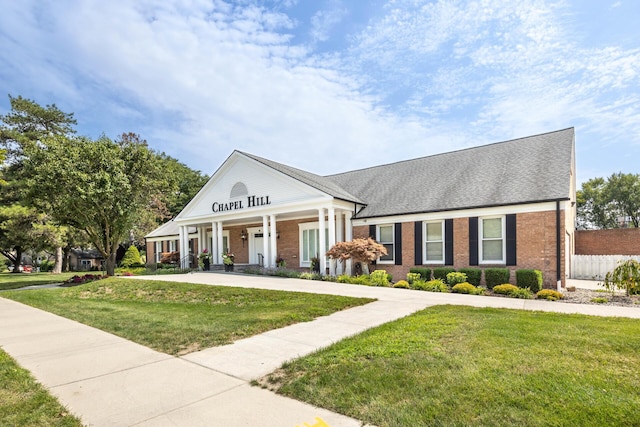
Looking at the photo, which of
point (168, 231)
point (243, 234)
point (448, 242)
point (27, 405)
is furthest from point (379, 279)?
point (168, 231)

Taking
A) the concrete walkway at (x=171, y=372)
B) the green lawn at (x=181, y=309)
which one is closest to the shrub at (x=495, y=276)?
the concrete walkway at (x=171, y=372)

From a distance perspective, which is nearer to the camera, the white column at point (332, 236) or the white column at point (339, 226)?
the white column at point (332, 236)

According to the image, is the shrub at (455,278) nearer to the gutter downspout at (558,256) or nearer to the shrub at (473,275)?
the shrub at (473,275)

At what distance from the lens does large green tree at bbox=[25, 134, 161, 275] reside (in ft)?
52.1

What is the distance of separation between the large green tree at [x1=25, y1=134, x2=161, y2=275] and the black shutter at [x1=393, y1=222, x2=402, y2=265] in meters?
12.6

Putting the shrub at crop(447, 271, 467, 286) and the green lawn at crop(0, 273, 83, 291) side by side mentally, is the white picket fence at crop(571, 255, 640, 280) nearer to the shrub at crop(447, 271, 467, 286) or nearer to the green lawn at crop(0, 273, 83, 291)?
the shrub at crop(447, 271, 467, 286)

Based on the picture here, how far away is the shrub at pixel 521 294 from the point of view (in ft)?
36.9

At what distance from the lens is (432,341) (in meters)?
5.46

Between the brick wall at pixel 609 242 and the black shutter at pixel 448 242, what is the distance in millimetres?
12029

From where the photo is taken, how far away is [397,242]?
16.6 meters

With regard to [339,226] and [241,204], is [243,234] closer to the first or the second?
[241,204]

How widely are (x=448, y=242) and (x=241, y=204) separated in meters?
11.5

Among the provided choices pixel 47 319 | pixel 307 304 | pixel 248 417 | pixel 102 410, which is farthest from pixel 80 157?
pixel 248 417

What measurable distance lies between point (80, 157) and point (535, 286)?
19.8m
